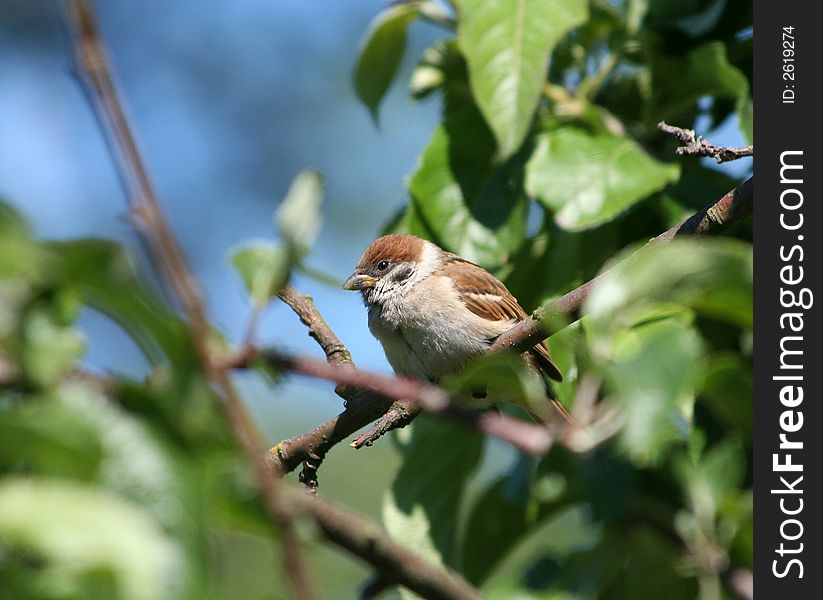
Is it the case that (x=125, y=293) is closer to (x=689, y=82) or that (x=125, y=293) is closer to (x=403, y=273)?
(x=689, y=82)

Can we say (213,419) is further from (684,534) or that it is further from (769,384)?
(769,384)

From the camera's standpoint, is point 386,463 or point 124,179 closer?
point 124,179

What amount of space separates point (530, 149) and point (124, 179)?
7.40 ft

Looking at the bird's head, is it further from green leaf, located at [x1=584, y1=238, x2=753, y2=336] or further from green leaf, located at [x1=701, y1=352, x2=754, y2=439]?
green leaf, located at [x1=584, y1=238, x2=753, y2=336]

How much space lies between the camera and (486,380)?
3.93ft

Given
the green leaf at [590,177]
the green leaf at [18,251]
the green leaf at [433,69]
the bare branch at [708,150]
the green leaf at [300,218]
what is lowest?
the green leaf at [18,251]

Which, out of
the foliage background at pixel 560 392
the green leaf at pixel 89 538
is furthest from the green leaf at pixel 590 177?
the green leaf at pixel 89 538

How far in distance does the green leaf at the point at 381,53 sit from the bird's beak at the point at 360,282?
1249 millimetres

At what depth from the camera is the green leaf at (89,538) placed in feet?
2.72

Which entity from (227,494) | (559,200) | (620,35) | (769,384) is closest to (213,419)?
(227,494)

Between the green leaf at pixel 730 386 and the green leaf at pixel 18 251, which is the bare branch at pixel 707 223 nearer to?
the green leaf at pixel 730 386

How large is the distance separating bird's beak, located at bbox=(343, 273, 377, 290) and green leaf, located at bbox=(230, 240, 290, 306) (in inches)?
126

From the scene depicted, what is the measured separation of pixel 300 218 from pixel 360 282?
3.39m

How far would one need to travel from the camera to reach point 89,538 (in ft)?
2.76
